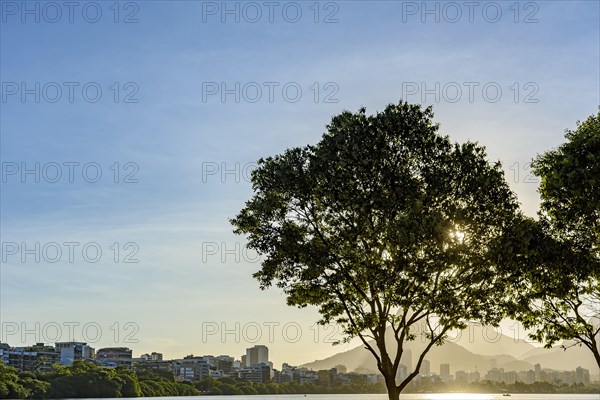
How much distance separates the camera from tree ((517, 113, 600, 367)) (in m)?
32.2

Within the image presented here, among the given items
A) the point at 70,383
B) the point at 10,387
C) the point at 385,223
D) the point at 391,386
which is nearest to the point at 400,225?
the point at 385,223

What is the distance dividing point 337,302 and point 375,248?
11.5 feet

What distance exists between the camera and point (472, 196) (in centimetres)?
3528

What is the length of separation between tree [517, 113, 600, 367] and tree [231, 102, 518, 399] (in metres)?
2.08

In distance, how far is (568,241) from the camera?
3591 cm

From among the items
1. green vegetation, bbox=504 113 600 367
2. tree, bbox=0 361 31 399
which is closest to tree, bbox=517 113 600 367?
green vegetation, bbox=504 113 600 367

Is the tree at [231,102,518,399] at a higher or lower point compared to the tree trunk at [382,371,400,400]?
higher

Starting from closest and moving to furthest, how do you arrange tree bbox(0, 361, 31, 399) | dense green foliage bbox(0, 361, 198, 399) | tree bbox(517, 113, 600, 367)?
1. tree bbox(517, 113, 600, 367)
2. tree bbox(0, 361, 31, 399)
3. dense green foliage bbox(0, 361, 198, 399)

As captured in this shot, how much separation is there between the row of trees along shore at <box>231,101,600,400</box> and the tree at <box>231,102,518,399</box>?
6cm

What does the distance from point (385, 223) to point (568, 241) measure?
901cm

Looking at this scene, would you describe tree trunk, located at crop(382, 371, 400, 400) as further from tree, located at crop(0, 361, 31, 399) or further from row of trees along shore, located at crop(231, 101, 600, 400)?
tree, located at crop(0, 361, 31, 399)

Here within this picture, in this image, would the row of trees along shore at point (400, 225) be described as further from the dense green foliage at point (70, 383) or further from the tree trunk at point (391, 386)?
the dense green foliage at point (70, 383)

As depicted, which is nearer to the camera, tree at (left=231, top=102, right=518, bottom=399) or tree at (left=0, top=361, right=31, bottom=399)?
tree at (left=231, top=102, right=518, bottom=399)

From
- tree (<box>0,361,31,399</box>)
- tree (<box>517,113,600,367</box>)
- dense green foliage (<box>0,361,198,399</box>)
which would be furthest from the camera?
dense green foliage (<box>0,361,198,399</box>)
